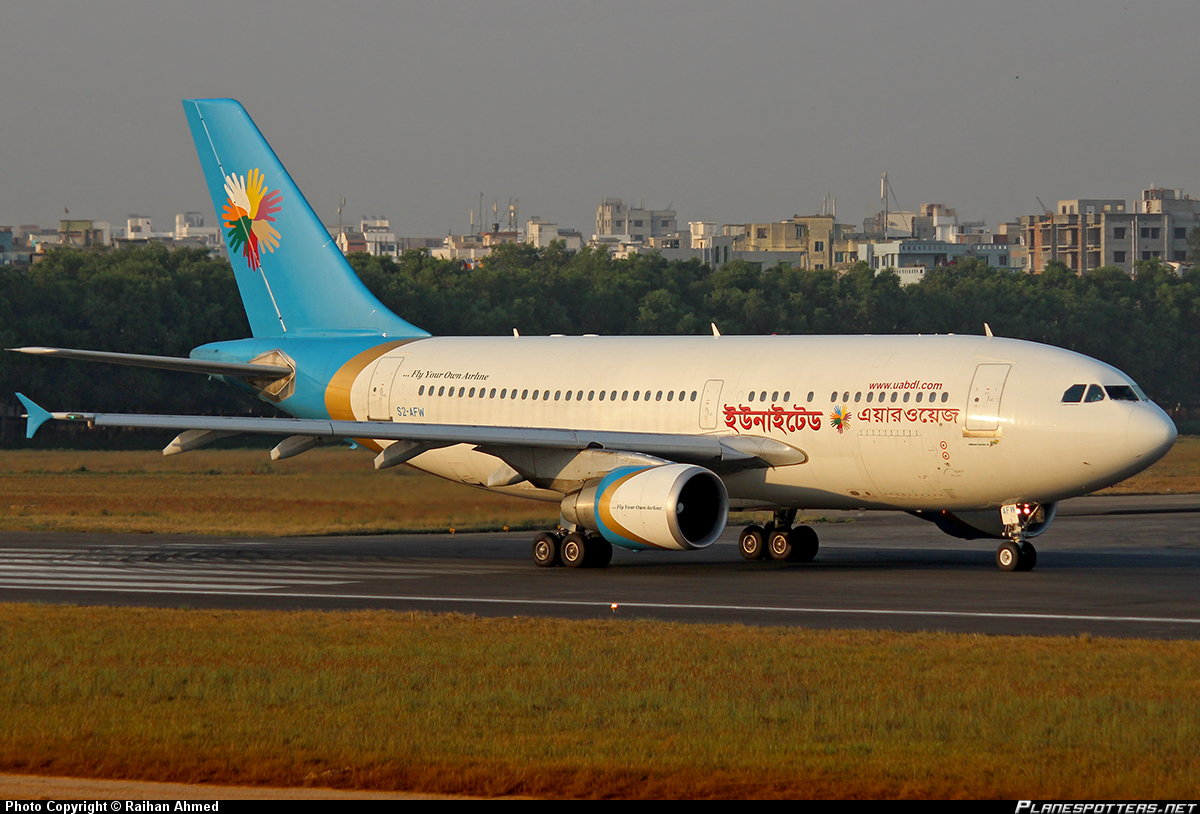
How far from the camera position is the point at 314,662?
16141 millimetres

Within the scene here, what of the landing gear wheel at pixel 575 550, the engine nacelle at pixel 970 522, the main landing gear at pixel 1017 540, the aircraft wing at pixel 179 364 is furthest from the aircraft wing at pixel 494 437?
the main landing gear at pixel 1017 540

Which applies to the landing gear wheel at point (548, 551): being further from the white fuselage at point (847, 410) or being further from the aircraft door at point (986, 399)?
the aircraft door at point (986, 399)

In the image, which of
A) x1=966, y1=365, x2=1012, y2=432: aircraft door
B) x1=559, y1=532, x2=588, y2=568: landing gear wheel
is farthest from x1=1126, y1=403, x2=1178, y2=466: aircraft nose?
x1=559, y1=532, x2=588, y2=568: landing gear wheel

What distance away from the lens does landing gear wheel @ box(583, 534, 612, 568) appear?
28.4 meters

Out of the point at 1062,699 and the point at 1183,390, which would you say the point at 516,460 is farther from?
the point at 1183,390

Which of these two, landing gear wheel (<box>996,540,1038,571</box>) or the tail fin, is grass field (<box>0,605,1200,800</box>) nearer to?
landing gear wheel (<box>996,540,1038,571</box>)

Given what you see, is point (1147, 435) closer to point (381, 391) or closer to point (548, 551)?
point (548, 551)

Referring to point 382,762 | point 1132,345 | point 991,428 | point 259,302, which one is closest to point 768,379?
point 991,428

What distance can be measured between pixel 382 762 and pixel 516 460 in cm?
1748

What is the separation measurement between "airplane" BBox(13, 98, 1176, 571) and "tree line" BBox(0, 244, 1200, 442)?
165 feet

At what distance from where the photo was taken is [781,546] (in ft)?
97.7

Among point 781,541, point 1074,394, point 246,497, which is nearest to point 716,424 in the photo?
point 781,541

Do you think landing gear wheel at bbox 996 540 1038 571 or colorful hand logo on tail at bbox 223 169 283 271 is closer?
landing gear wheel at bbox 996 540 1038 571

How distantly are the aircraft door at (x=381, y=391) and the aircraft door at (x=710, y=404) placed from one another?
7.72 meters
